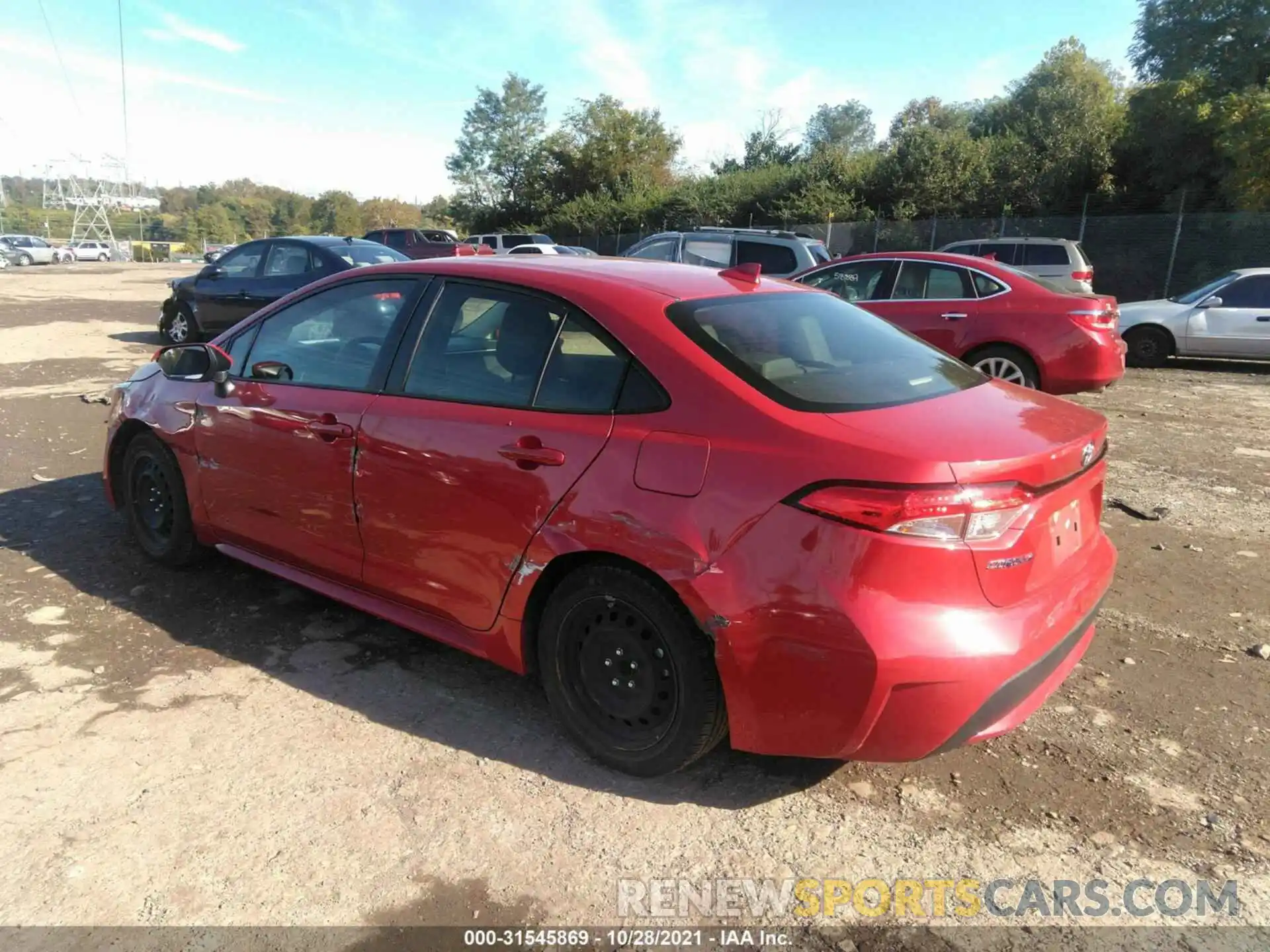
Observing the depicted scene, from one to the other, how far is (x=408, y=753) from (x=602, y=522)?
114cm

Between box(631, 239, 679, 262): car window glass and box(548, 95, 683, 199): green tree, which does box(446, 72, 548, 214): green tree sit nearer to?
box(548, 95, 683, 199): green tree

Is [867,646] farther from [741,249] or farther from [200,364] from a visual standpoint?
[741,249]

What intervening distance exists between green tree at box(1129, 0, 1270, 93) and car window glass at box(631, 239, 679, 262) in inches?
661

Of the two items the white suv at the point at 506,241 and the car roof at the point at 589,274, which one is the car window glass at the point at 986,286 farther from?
the white suv at the point at 506,241

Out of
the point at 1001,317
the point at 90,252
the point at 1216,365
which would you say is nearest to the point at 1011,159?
the point at 1216,365

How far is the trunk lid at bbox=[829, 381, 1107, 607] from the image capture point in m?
2.38

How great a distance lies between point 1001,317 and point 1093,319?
81 cm

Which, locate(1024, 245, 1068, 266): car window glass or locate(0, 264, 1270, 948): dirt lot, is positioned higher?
locate(1024, 245, 1068, 266): car window glass

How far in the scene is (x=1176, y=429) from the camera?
8.34 metres

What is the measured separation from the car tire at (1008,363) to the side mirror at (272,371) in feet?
21.8

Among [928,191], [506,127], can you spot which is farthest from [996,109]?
[506,127]

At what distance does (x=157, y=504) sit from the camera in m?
4.62

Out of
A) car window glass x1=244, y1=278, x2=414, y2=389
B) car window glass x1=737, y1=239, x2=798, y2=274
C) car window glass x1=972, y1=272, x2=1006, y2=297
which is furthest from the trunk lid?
car window glass x1=737, y1=239, x2=798, y2=274

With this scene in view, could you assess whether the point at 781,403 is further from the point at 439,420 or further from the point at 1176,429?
the point at 1176,429
